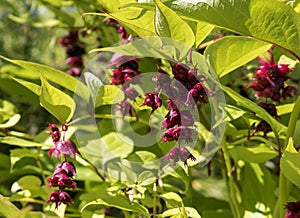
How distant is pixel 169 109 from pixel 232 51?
0.11 m

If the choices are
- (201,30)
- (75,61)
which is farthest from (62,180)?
(75,61)

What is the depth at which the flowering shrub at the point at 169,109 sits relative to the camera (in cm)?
57

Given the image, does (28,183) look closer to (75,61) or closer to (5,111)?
(5,111)

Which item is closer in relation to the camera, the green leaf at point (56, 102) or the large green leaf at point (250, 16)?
the large green leaf at point (250, 16)

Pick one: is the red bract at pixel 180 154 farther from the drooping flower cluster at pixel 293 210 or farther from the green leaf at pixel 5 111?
the green leaf at pixel 5 111

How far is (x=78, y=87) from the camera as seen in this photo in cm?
73

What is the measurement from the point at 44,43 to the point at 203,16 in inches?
53.7

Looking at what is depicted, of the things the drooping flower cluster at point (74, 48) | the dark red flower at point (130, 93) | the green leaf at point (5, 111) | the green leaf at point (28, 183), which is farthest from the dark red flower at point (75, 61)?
the dark red flower at point (130, 93)

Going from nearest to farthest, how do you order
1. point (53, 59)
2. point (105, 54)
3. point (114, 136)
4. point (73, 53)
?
point (114, 136), point (105, 54), point (73, 53), point (53, 59)

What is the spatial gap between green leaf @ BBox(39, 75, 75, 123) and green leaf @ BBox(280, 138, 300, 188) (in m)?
0.27

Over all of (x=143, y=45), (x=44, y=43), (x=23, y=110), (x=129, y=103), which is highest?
(x=143, y=45)

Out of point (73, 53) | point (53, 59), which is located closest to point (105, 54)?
point (73, 53)

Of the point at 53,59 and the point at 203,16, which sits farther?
the point at 53,59

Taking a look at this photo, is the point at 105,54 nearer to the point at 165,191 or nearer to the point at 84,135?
the point at 84,135
